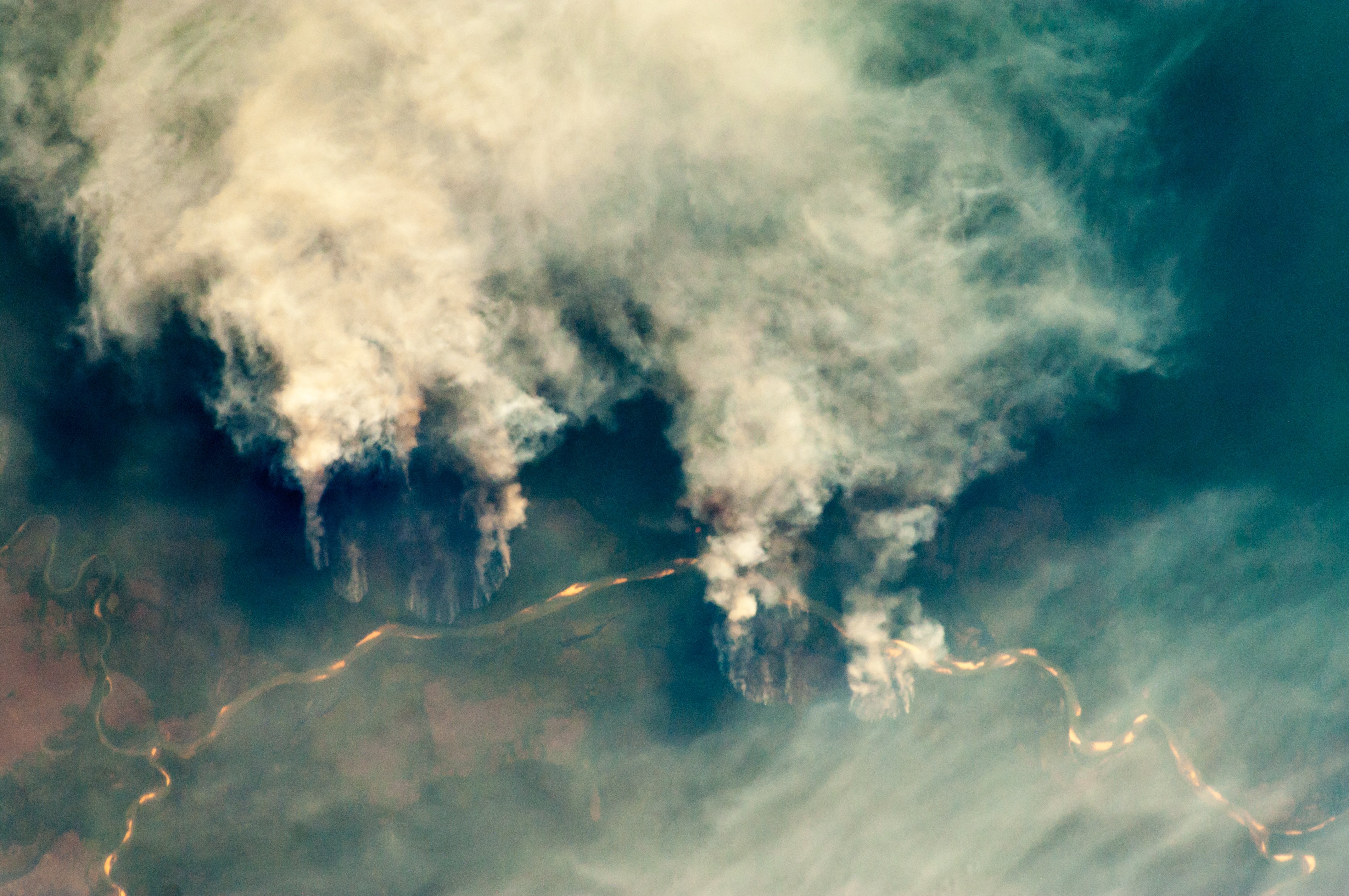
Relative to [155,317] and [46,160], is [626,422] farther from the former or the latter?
[46,160]

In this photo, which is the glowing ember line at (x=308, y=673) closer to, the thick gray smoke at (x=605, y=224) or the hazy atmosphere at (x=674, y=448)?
the hazy atmosphere at (x=674, y=448)

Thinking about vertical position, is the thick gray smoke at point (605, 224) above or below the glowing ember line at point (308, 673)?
above

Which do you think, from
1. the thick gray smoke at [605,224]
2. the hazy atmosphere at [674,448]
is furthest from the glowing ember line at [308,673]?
the thick gray smoke at [605,224]

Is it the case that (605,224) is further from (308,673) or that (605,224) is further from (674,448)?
(308,673)

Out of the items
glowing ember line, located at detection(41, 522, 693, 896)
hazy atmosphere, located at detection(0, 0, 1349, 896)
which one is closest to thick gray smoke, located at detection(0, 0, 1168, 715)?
hazy atmosphere, located at detection(0, 0, 1349, 896)

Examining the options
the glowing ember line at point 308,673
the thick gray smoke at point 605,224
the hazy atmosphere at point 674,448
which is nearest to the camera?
the thick gray smoke at point 605,224

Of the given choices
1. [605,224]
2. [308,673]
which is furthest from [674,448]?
[308,673]
